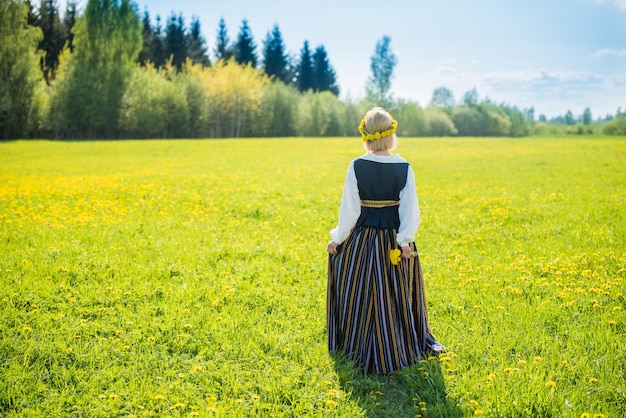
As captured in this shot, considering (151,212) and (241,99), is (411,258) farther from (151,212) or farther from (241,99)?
(241,99)

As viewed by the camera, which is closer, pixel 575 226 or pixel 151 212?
pixel 575 226

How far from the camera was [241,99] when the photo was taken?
5819cm

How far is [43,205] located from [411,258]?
10.3 metres

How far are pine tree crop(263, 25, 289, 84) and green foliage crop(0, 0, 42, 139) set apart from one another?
144 ft

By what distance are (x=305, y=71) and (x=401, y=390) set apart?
87.6 metres

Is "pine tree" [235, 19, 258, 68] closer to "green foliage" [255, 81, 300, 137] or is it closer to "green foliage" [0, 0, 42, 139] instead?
"green foliage" [255, 81, 300, 137]

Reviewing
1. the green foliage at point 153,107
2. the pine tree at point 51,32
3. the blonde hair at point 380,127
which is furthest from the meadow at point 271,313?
the pine tree at point 51,32

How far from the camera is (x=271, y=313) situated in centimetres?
580

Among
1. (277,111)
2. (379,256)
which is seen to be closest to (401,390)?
(379,256)

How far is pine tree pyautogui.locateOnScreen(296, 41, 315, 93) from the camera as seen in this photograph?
8775cm

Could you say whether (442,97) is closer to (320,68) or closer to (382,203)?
(320,68)

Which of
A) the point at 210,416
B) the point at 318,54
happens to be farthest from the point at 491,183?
the point at 318,54

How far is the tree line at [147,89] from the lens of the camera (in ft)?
148

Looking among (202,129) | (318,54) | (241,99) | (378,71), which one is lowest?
(202,129)
